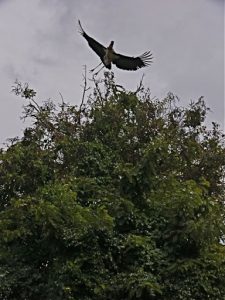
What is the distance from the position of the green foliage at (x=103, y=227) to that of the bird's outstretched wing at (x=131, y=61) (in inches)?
50.9

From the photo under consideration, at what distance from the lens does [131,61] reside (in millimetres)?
10586

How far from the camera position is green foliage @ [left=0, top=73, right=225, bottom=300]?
8.45 meters

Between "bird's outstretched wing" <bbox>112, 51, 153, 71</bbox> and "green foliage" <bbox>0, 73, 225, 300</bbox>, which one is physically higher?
"bird's outstretched wing" <bbox>112, 51, 153, 71</bbox>

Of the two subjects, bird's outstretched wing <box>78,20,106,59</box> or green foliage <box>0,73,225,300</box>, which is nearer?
green foliage <box>0,73,225,300</box>

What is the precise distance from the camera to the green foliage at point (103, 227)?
8.45 meters

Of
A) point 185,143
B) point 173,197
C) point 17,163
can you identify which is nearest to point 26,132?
point 17,163

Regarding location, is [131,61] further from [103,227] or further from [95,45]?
[103,227]

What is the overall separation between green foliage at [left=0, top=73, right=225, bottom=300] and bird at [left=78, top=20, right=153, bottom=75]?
130cm

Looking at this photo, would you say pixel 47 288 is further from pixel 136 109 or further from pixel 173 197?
pixel 136 109

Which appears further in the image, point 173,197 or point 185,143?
point 185,143

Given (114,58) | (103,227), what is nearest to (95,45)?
(114,58)

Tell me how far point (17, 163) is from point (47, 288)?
236 cm

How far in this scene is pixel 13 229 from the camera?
29.5 feet

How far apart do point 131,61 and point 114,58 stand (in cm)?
28
